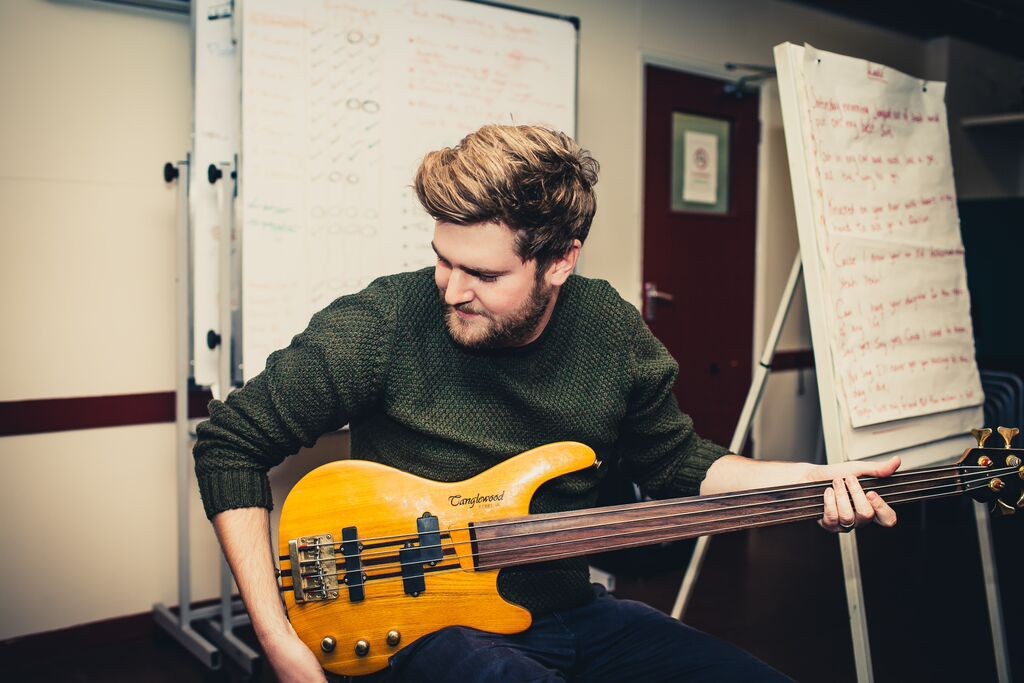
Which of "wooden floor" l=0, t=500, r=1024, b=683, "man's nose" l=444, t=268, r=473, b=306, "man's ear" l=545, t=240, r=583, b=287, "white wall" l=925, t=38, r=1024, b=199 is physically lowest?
"wooden floor" l=0, t=500, r=1024, b=683

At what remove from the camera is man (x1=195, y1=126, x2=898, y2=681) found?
117cm

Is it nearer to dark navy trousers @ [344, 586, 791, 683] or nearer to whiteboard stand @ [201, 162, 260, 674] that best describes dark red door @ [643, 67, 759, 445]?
whiteboard stand @ [201, 162, 260, 674]

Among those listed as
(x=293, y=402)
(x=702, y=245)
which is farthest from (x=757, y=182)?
(x=293, y=402)

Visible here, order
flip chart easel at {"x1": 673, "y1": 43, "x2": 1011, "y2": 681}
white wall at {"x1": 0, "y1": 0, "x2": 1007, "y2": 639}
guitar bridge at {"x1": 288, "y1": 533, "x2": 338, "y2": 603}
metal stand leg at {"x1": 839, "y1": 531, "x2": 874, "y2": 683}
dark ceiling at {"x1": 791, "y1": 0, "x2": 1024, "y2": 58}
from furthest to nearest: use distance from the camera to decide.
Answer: dark ceiling at {"x1": 791, "y1": 0, "x2": 1024, "y2": 58} → white wall at {"x1": 0, "y1": 0, "x2": 1007, "y2": 639} → flip chart easel at {"x1": 673, "y1": 43, "x2": 1011, "y2": 681} → metal stand leg at {"x1": 839, "y1": 531, "x2": 874, "y2": 683} → guitar bridge at {"x1": 288, "y1": 533, "x2": 338, "y2": 603}

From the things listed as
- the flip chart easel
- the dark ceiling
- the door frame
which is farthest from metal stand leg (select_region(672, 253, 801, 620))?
the dark ceiling

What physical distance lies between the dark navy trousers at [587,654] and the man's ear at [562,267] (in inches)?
21.2

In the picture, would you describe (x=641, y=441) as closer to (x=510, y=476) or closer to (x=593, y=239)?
(x=510, y=476)

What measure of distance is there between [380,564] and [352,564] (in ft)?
0.12

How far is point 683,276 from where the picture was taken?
11.7ft

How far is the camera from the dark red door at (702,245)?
136 inches

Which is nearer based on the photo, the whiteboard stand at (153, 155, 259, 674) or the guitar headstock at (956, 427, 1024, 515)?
Result: the guitar headstock at (956, 427, 1024, 515)

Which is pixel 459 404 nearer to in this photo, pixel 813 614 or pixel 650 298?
Result: pixel 813 614

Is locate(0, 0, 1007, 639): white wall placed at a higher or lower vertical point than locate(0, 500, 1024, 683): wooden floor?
higher

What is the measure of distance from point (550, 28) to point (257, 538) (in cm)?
197
